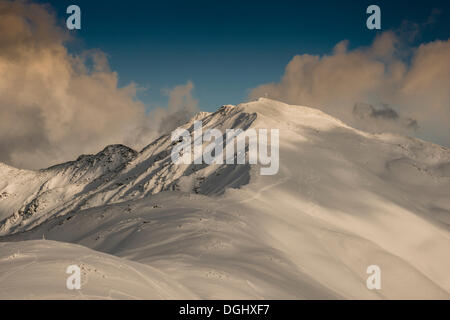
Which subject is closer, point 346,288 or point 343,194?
point 346,288

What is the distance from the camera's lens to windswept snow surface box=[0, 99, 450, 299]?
25.0 m

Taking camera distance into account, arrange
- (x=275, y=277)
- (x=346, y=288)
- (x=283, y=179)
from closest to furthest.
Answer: (x=275, y=277) → (x=346, y=288) → (x=283, y=179)

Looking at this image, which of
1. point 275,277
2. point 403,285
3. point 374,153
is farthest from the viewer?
point 374,153

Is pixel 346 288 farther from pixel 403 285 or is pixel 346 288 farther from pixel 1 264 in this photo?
pixel 1 264

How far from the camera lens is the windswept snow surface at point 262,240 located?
2495cm

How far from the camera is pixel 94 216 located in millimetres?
64375

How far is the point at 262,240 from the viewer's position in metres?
47.5
